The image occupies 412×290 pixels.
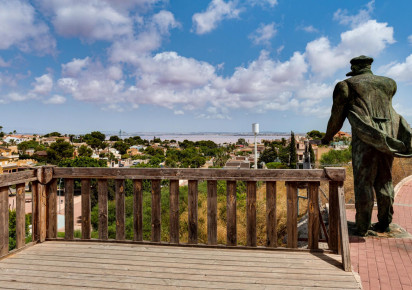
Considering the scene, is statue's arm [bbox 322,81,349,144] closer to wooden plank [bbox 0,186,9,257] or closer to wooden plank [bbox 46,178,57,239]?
wooden plank [bbox 46,178,57,239]

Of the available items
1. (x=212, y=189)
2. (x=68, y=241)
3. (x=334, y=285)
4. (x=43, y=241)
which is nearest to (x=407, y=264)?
(x=334, y=285)

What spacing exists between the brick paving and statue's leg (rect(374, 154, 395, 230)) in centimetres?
35

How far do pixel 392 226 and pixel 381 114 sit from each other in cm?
178

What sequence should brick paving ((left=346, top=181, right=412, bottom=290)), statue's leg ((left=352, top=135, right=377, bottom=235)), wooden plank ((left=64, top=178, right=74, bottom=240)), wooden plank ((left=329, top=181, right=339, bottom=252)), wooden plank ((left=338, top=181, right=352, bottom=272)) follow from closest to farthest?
1. wooden plank ((left=338, top=181, right=352, bottom=272))
2. brick paving ((left=346, top=181, right=412, bottom=290))
3. wooden plank ((left=329, top=181, right=339, bottom=252))
4. wooden plank ((left=64, top=178, right=74, bottom=240))
5. statue's leg ((left=352, top=135, right=377, bottom=235))

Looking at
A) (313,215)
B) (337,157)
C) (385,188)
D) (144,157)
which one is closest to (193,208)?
(313,215)

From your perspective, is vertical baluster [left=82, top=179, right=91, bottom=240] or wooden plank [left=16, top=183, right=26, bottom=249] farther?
vertical baluster [left=82, top=179, right=91, bottom=240]

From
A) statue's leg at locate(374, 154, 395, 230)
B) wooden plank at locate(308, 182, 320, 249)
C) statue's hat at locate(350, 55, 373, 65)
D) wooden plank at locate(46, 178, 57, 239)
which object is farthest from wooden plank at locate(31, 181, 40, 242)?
statue's hat at locate(350, 55, 373, 65)

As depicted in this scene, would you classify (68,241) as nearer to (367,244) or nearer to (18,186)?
(18,186)

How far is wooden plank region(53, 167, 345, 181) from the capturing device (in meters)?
2.94

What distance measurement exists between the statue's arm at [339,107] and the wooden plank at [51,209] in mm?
3884

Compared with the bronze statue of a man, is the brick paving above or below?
below

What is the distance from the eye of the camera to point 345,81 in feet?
13.2

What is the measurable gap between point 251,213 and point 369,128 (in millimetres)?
2017

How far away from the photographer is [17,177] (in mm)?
3088
